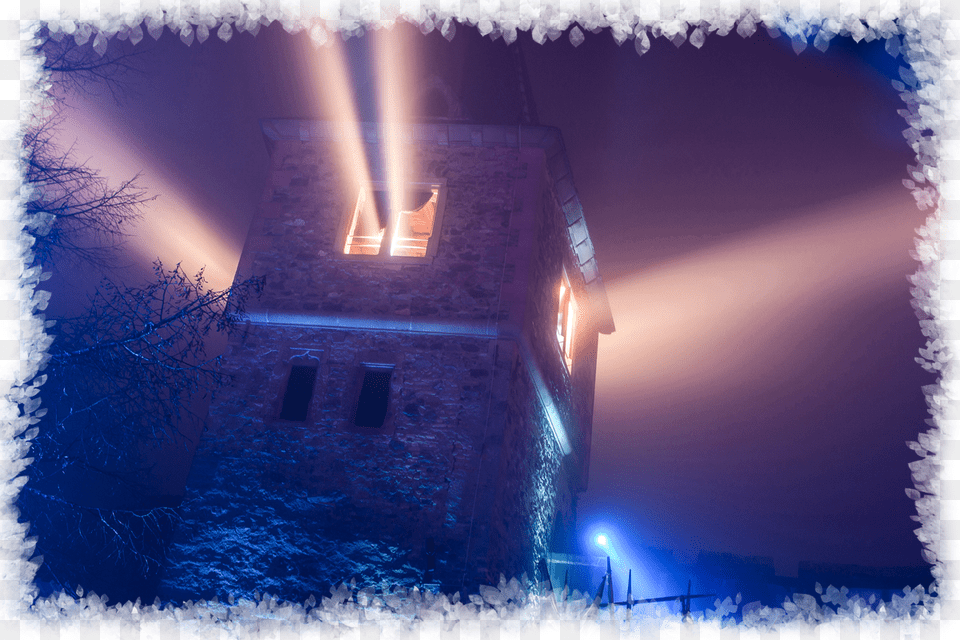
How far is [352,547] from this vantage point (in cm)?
985

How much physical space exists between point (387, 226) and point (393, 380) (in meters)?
2.92

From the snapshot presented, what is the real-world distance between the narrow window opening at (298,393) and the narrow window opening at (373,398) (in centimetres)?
81

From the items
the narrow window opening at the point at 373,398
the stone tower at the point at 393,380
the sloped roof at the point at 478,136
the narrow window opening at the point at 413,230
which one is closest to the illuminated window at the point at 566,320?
the stone tower at the point at 393,380

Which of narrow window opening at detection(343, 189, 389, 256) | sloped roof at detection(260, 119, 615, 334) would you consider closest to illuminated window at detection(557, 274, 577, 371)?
sloped roof at detection(260, 119, 615, 334)

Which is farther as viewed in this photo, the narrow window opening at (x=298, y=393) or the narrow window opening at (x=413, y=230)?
the narrow window opening at (x=413, y=230)

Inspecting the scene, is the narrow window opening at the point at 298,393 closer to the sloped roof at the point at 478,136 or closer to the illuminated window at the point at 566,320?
the sloped roof at the point at 478,136

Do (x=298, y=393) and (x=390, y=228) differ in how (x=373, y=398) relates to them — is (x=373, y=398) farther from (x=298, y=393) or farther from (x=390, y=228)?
(x=390, y=228)

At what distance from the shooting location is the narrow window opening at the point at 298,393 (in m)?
11.0

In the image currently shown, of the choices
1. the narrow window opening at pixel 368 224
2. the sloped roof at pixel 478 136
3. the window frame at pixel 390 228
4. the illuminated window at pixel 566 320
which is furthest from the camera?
the illuminated window at pixel 566 320

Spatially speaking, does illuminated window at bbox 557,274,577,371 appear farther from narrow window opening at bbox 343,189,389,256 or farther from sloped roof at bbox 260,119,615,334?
narrow window opening at bbox 343,189,389,256

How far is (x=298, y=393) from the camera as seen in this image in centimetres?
1121

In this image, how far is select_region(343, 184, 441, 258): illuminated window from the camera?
12281 millimetres

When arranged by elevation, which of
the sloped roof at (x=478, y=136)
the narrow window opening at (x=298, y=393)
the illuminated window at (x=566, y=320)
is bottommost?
the narrow window opening at (x=298, y=393)

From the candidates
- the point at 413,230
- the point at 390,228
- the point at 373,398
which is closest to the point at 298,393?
the point at 373,398
